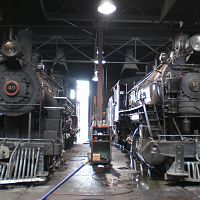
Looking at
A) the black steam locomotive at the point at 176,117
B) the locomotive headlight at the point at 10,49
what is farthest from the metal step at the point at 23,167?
the black steam locomotive at the point at 176,117

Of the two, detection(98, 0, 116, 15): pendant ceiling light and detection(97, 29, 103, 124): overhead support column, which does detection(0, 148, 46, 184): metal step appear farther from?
detection(97, 29, 103, 124): overhead support column

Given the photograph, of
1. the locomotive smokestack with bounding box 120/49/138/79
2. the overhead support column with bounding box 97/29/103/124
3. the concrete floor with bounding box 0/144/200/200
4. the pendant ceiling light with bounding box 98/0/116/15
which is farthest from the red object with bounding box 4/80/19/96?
the locomotive smokestack with bounding box 120/49/138/79

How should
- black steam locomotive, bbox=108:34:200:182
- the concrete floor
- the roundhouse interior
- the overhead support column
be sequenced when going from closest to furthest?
the concrete floor
the roundhouse interior
black steam locomotive, bbox=108:34:200:182
the overhead support column

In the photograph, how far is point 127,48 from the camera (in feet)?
44.6

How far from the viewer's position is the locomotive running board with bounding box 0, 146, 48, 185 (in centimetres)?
509

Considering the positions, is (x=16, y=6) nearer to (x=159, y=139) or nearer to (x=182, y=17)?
(x=182, y=17)

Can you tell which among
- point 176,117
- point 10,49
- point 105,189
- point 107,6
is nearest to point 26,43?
point 10,49

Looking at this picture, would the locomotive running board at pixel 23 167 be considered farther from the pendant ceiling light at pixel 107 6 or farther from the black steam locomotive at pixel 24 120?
the pendant ceiling light at pixel 107 6

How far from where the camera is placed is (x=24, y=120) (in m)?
6.43

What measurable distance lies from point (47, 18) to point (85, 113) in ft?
35.9

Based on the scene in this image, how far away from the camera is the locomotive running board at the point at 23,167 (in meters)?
5.09

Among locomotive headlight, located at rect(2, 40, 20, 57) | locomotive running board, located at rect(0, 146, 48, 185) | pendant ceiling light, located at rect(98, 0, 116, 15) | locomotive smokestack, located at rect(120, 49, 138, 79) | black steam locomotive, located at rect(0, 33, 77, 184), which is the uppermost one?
locomotive smokestack, located at rect(120, 49, 138, 79)

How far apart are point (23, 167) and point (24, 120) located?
1.43 metres

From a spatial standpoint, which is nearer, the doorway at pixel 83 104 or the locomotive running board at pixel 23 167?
the locomotive running board at pixel 23 167
